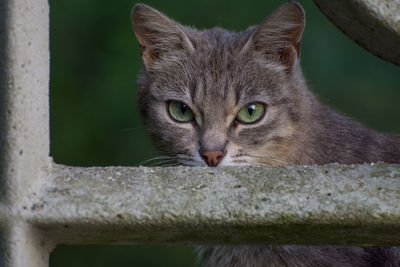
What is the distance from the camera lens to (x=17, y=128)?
131cm

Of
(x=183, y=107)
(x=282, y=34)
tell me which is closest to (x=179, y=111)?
(x=183, y=107)

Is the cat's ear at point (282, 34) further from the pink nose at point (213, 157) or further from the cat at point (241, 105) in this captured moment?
the pink nose at point (213, 157)

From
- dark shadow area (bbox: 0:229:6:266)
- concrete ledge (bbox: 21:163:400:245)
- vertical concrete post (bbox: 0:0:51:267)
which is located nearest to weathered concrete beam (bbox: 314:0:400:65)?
concrete ledge (bbox: 21:163:400:245)

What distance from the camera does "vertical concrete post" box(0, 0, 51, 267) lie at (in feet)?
4.26

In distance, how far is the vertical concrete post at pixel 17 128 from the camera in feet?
4.26

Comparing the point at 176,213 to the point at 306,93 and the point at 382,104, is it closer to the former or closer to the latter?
the point at 306,93

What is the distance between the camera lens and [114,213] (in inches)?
51.6

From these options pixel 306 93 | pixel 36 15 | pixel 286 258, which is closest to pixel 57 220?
pixel 36 15

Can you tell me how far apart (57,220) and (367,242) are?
2.04 feet

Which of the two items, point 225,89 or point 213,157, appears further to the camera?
point 225,89

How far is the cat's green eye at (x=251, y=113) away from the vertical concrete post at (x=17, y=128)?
5.14 feet

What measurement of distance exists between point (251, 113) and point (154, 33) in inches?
22.6

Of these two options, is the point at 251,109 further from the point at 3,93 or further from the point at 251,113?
Result: the point at 3,93

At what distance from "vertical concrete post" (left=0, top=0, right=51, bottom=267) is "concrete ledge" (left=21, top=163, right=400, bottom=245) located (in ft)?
0.10
